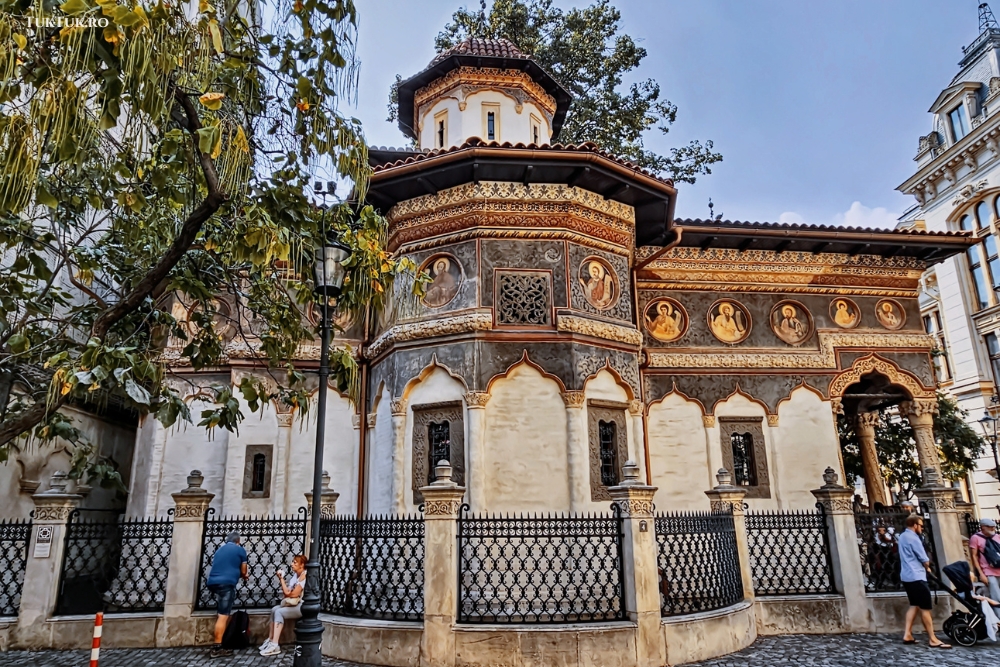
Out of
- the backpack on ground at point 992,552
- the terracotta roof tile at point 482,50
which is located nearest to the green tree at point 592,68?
the terracotta roof tile at point 482,50

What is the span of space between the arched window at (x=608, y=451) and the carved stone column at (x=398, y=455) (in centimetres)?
296

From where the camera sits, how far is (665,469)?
11.4 m

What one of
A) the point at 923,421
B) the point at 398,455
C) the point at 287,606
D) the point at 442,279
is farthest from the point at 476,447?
the point at 923,421

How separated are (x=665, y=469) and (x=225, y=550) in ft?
23.9

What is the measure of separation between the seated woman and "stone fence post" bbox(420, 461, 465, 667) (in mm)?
1678

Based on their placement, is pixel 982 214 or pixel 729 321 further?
pixel 982 214

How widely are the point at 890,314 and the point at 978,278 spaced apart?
16.5m

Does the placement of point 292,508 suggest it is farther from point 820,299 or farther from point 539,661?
point 820,299

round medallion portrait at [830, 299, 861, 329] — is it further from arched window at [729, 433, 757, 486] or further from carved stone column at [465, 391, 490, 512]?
carved stone column at [465, 391, 490, 512]

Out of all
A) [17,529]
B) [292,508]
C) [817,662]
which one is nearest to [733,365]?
[817,662]

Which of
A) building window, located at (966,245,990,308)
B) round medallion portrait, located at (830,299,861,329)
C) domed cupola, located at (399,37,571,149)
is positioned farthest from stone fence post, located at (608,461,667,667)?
building window, located at (966,245,990,308)

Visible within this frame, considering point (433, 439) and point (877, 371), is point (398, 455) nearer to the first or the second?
point (433, 439)

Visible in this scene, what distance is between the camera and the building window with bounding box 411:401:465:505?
30.4 ft

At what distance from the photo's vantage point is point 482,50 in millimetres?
13445
